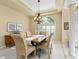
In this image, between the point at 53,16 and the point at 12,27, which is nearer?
the point at 12,27

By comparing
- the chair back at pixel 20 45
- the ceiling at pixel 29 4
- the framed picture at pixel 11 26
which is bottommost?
the chair back at pixel 20 45

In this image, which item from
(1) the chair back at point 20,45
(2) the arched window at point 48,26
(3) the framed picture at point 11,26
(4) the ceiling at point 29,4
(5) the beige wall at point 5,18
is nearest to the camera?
(1) the chair back at point 20,45

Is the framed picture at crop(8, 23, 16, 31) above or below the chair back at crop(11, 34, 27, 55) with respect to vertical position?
above

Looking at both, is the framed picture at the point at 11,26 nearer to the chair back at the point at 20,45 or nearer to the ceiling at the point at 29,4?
the ceiling at the point at 29,4

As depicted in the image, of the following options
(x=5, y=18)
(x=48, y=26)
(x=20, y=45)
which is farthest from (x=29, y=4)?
(x=20, y=45)

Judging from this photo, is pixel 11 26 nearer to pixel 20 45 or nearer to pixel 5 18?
pixel 5 18

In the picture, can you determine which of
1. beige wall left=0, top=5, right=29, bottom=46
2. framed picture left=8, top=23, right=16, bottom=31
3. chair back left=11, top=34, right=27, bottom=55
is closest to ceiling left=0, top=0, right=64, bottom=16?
beige wall left=0, top=5, right=29, bottom=46

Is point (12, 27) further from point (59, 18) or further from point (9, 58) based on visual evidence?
point (59, 18)

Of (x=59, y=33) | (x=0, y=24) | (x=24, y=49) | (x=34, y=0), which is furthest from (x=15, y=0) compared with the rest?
(x=59, y=33)

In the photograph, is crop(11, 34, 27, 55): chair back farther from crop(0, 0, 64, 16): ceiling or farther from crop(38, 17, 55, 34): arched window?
crop(38, 17, 55, 34): arched window

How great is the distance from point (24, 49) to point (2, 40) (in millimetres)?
3269

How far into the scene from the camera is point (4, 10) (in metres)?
6.31

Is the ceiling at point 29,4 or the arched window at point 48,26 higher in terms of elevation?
the ceiling at point 29,4

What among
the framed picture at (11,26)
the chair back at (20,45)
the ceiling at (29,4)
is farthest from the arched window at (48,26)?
the chair back at (20,45)
